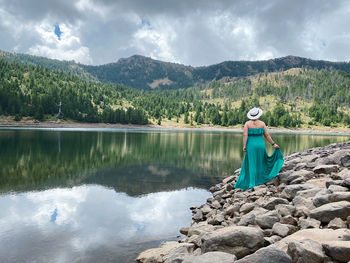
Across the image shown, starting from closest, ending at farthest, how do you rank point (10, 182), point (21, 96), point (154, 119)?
point (10, 182) → point (21, 96) → point (154, 119)

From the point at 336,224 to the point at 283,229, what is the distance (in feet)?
4.14

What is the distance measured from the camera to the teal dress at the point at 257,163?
13188mm

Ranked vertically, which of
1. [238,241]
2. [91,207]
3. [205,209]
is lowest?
[91,207]

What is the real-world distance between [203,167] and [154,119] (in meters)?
163

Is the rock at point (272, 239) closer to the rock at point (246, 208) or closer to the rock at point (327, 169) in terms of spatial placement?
the rock at point (246, 208)

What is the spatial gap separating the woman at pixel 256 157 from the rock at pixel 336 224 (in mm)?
5932

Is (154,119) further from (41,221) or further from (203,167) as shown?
(41,221)

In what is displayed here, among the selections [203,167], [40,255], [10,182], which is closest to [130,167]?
[203,167]

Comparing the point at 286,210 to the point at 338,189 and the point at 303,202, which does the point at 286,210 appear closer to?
the point at 303,202

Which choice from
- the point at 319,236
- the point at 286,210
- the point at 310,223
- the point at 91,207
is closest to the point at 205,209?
the point at 286,210

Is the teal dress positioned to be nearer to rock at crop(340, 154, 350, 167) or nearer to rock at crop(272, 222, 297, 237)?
rock at crop(340, 154, 350, 167)

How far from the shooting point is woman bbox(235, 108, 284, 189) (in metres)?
13.0

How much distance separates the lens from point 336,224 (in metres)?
6.94

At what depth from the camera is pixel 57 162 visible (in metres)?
27.1
